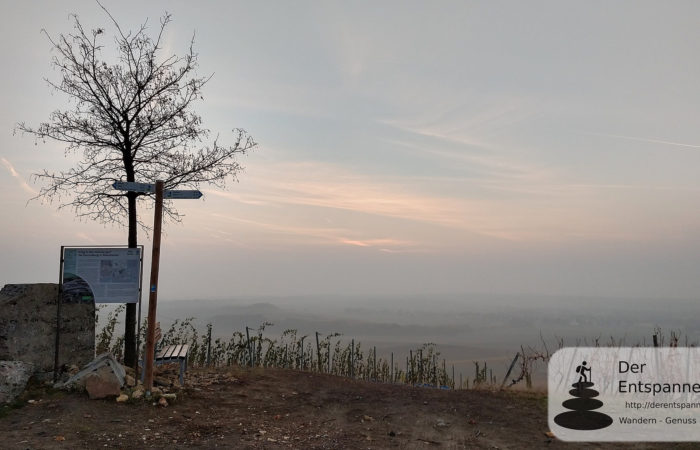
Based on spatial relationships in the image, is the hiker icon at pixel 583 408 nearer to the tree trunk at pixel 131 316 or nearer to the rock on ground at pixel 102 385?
the rock on ground at pixel 102 385

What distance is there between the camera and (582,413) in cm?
937

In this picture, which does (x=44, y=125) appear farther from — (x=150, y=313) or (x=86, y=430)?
(x=86, y=430)

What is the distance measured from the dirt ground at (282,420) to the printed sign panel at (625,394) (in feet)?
1.64

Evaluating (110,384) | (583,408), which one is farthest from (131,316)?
(583,408)

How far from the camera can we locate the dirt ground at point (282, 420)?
23.4 ft

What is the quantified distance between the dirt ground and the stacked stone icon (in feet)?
1.57

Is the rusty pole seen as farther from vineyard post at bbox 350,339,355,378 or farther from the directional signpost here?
vineyard post at bbox 350,339,355,378

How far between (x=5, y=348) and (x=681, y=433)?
13538 mm

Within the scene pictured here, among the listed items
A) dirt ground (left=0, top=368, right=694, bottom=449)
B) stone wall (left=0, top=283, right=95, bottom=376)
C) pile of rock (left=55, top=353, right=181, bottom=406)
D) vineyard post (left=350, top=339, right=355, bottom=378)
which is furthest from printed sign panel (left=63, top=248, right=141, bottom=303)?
vineyard post (left=350, top=339, right=355, bottom=378)

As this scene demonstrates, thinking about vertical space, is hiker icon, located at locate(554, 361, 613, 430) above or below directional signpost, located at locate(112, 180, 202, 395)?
below

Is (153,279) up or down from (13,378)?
up

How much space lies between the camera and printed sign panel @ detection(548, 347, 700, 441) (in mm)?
8422

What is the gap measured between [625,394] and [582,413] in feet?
7.75

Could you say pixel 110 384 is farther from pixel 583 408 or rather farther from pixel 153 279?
pixel 583 408
